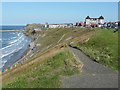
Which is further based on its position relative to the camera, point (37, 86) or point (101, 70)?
point (101, 70)

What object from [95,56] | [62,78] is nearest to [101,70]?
[62,78]

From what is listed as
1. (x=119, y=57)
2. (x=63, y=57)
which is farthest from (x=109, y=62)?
(x=63, y=57)

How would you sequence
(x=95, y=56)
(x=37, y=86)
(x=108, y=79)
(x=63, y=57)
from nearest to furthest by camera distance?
1. (x=37, y=86)
2. (x=108, y=79)
3. (x=63, y=57)
4. (x=95, y=56)

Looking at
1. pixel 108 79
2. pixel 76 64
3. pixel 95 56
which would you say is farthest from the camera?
pixel 95 56

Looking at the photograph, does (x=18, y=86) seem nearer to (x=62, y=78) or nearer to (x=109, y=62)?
(x=62, y=78)

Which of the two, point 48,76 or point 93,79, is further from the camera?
point 48,76

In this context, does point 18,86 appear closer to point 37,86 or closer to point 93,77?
point 37,86

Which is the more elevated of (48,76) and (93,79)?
(48,76)
